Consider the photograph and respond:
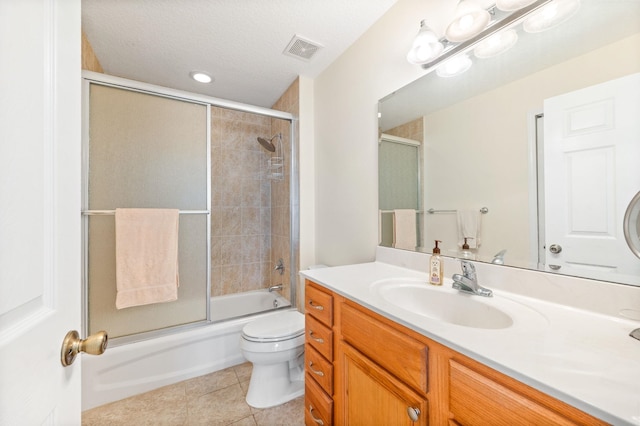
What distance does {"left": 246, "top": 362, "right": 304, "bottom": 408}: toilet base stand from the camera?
61.4 inches

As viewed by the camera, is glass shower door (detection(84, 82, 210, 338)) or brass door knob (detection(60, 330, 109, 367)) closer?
brass door knob (detection(60, 330, 109, 367))

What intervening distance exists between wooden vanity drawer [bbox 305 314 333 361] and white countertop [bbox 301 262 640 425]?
12.2 inches

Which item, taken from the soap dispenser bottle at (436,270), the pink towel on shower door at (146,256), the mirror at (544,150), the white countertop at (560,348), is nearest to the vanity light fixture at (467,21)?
the mirror at (544,150)

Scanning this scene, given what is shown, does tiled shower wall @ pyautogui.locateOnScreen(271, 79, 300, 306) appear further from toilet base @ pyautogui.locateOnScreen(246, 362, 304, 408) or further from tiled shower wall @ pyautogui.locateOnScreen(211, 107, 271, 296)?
toilet base @ pyautogui.locateOnScreen(246, 362, 304, 408)

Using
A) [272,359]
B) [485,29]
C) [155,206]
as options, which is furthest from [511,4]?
[155,206]

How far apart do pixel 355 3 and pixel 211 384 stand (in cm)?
→ 260

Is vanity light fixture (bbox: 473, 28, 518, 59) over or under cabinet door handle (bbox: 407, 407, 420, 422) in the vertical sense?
over

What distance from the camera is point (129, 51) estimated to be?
73.9 inches

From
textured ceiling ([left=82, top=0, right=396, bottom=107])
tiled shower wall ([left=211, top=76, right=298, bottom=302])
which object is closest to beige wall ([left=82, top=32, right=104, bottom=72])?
textured ceiling ([left=82, top=0, right=396, bottom=107])

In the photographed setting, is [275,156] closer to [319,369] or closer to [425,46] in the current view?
[425,46]

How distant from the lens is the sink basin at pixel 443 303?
2.91ft
